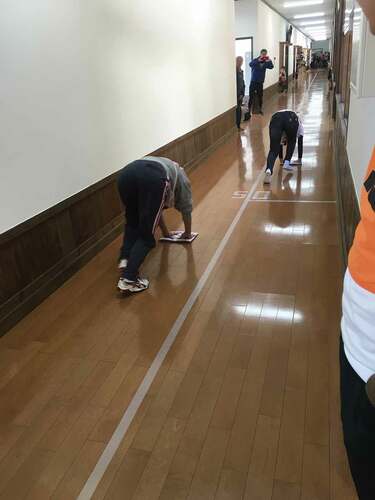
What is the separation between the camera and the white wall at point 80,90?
268 centimetres

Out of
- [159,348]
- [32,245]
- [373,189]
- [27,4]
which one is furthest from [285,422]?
[27,4]

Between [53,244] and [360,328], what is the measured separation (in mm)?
2675

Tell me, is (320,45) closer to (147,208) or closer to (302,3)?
(302,3)

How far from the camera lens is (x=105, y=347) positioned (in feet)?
8.17

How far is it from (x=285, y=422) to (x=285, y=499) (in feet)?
1.21

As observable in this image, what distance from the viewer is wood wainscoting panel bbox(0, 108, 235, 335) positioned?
273 cm

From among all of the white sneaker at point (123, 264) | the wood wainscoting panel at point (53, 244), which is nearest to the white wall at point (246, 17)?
the wood wainscoting panel at point (53, 244)

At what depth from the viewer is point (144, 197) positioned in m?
2.89

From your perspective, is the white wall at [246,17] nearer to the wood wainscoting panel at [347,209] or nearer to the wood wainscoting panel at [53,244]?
the wood wainscoting panel at [347,209]

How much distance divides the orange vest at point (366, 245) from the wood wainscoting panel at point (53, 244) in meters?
2.33

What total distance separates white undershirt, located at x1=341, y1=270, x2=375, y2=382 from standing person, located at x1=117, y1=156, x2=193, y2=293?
6.83 ft

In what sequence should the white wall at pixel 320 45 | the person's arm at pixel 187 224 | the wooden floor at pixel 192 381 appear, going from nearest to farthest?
the wooden floor at pixel 192 381 < the person's arm at pixel 187 224 < the white wall at pixel 320 45

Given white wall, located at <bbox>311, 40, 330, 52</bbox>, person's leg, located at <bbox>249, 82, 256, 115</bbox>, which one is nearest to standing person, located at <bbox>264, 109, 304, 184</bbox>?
person's leg, located at <bbox>249, 82, 256, 115</bbox>

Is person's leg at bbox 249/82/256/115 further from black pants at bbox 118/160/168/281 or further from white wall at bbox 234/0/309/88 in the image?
black pants at bbox 118/160/168/281
